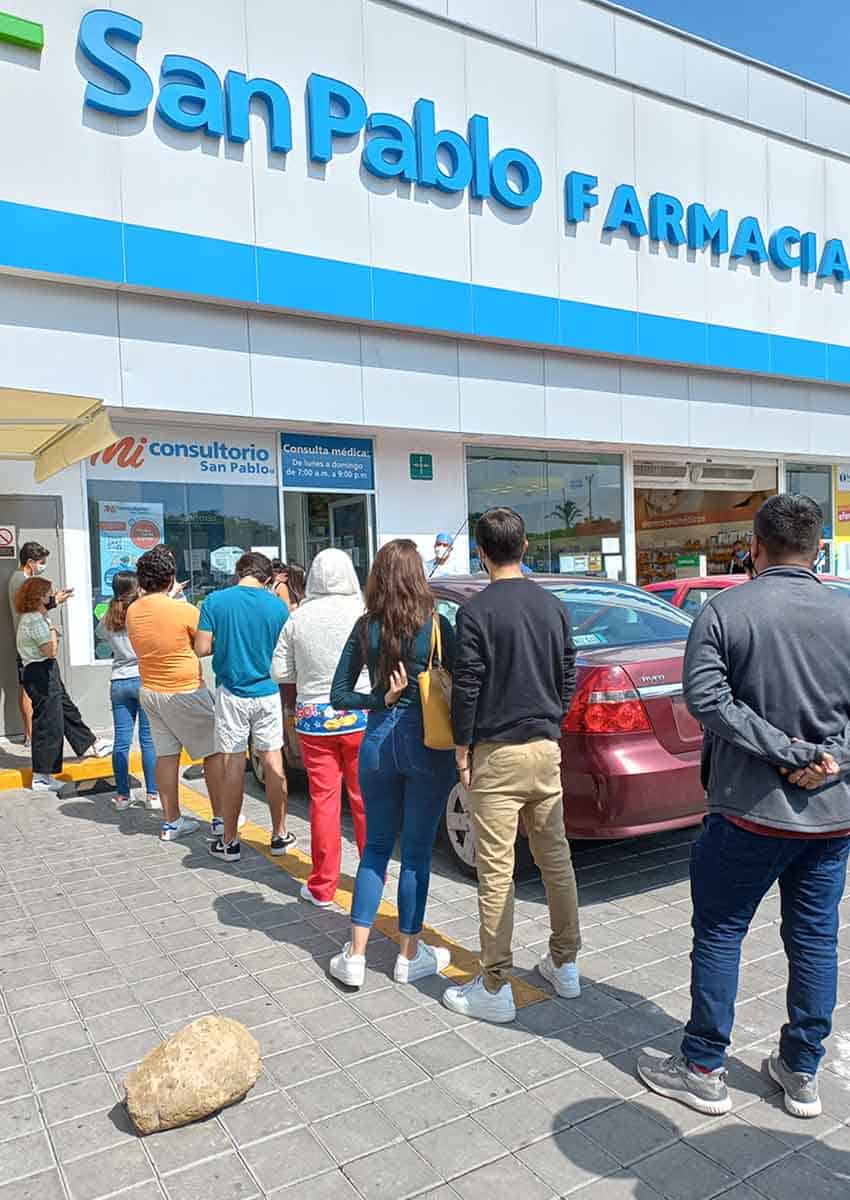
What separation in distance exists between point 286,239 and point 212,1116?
8817 mm

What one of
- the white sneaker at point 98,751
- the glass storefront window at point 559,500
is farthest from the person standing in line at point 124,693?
the glass storefront window at point 559,500

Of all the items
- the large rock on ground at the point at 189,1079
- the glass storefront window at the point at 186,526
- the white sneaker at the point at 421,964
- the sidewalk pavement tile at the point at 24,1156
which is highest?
the glass storefront window at the point at 186,526

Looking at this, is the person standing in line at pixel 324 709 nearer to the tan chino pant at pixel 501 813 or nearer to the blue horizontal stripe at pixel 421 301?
the tan chino pant at pixel 501 813

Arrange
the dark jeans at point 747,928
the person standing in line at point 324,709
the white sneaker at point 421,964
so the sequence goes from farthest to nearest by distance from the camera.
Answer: the person standing in line at point 324,709
the white sneaker at point 421,964
the dark jeans at point 747,928

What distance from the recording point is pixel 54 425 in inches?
278

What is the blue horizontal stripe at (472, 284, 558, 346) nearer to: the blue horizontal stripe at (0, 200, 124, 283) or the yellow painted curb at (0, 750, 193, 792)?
the blue horizontal stripe at (0, 200, 124, 283)

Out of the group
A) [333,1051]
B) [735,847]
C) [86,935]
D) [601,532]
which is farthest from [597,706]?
[601,532]

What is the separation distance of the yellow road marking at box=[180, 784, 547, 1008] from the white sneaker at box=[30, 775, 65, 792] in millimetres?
1313

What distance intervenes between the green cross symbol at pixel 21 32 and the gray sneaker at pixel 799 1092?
9.57 metres

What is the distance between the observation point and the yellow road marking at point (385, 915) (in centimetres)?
362

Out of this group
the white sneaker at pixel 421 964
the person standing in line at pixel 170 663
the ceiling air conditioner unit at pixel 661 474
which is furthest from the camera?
the ceiling air conditioner unit at pixel 661 474

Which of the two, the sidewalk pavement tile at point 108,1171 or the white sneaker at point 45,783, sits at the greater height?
the sidewalk pavement tile at point 108,1171

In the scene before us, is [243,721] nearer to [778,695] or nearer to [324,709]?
[324,709]

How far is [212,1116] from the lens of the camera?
2.82 metres
